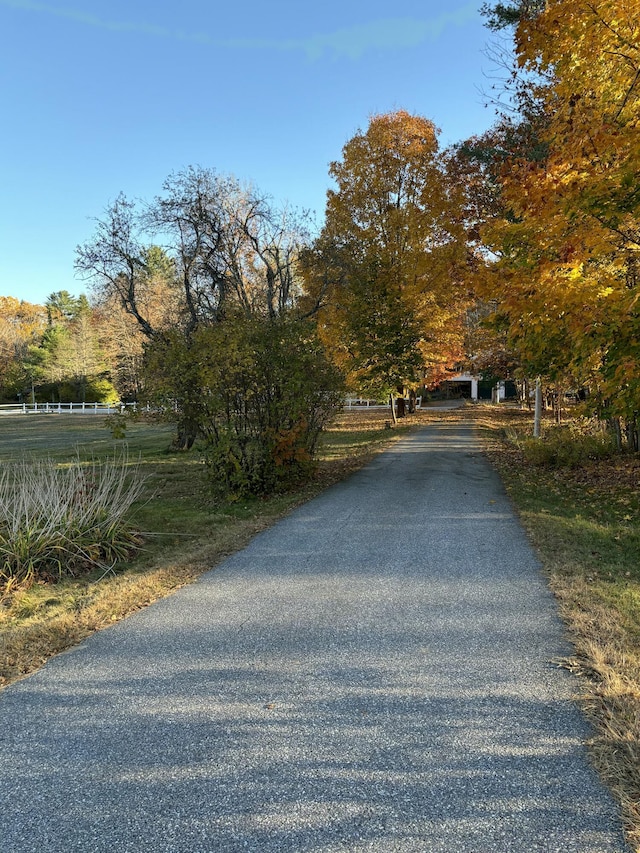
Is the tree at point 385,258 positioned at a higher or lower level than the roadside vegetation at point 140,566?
higher

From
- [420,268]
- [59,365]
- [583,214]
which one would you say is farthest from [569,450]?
[59,365]

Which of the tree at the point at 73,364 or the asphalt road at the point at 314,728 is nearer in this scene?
the asphalt road at the point at 314,728

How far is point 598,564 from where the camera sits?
5465 millimetres

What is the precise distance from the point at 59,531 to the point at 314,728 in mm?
4479

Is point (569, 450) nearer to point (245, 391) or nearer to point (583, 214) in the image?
point (583, 214)

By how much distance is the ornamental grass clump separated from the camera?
18.9 ft

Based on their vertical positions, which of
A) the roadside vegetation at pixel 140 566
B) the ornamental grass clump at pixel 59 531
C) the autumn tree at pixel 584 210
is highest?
the autumn tree at pixel 584 210

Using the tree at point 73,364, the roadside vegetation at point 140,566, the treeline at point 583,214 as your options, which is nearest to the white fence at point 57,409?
the tree at point 73,364

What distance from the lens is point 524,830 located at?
2.12 m

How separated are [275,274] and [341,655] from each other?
1528 cm

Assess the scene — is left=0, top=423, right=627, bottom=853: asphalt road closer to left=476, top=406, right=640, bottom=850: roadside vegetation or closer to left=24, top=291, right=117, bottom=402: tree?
left=476, top=406, right=640, bottom=850: roadside vegetation

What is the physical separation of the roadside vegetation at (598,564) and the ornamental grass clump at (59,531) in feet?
16.2

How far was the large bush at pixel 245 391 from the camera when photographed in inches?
352

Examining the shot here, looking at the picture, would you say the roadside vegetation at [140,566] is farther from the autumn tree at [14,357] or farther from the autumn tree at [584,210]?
the autumn tree at [14,357]
